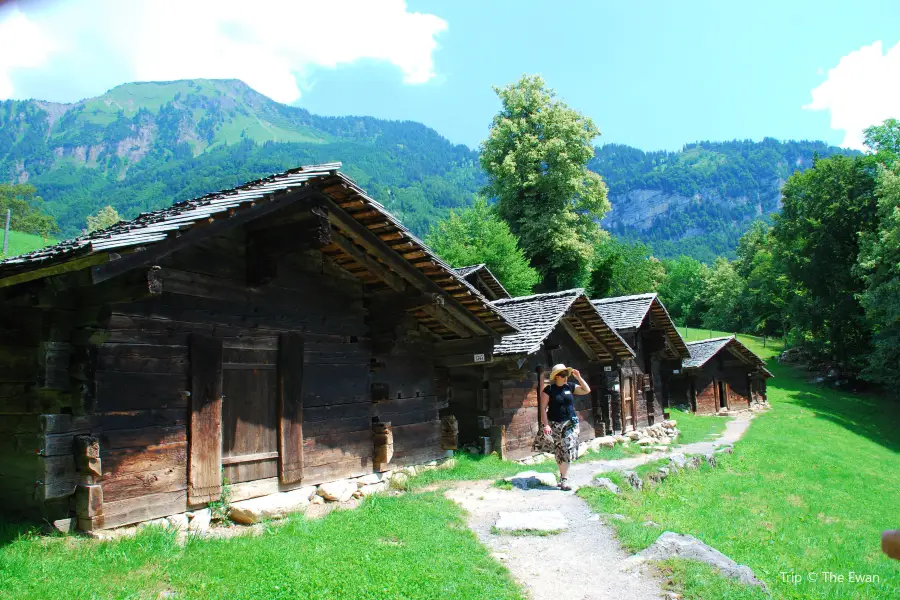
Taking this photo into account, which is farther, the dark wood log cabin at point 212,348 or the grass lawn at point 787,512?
the grass lawn at point 787,512

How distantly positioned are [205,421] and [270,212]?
9.56 feet

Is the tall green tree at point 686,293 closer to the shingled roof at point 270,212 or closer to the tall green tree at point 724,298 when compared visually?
the tall green tree at point 724,298

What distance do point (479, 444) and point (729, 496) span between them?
5.88m

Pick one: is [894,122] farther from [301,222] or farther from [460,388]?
[301,222]

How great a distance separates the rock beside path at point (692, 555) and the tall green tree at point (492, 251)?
29.7 m

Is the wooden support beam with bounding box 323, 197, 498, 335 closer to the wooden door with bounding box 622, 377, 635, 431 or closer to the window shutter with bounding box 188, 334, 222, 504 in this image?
the window shutter with bounding box 188, 334, 222, 504

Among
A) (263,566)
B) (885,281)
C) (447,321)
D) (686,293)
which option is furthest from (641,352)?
(686,293)

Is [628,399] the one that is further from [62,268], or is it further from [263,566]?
[62,268]

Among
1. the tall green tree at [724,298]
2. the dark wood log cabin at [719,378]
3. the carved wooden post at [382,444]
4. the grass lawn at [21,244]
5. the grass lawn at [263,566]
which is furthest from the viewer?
the tall green tree at [724,298]

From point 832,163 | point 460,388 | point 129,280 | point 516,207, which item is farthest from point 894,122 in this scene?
point 129,280

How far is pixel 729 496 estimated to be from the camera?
13.7m

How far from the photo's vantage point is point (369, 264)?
31.8 feet

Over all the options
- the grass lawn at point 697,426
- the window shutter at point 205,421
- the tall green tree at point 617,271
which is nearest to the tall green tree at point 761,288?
the tall green tree at point 617,271

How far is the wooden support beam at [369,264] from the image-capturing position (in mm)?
8992
